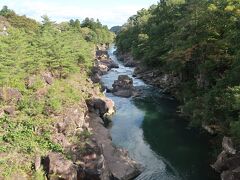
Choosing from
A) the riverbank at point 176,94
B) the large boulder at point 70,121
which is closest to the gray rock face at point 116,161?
the large boulder at point 70,121

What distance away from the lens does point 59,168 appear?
26188 millimetres

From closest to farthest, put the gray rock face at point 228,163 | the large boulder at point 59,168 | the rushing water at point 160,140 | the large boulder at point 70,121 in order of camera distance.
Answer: the large boulder at point 59,168
the gray rock face at point 228,163
the rushing water at point 160,140
the large boulder at point 70,121

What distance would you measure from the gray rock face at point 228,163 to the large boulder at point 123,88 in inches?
1131

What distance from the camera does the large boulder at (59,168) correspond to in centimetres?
2597

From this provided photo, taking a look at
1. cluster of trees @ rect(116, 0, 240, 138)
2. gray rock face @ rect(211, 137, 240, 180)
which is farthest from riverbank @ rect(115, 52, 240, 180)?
cluster of trees @ rect(116, 0, 240, 138)

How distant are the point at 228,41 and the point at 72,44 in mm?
27071

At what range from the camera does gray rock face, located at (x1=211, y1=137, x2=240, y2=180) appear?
2727 centimetres

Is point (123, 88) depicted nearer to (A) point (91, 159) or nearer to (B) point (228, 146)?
(A) point (91, 159)

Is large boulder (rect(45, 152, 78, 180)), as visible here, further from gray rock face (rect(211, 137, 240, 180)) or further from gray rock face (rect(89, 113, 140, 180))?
gray rock face (rect(211, 137, 240, 180))

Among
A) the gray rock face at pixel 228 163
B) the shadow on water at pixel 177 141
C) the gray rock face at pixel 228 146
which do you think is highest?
the gray rock face at pixel 228 146

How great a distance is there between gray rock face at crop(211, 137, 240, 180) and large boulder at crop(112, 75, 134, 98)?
94.2ft

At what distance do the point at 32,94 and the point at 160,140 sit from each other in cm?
1458

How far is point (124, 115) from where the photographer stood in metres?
48.4

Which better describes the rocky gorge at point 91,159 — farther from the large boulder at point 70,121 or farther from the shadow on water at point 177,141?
the shadow on water at point 177,141
